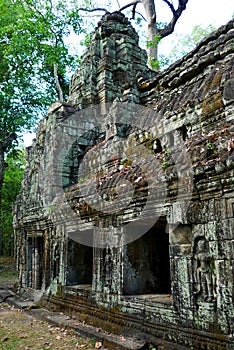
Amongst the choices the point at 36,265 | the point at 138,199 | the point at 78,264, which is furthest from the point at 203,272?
the point at 36,265

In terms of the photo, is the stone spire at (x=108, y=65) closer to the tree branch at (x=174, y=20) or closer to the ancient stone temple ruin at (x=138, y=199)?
the ancient stone temple ruin at (x=138, y=199)

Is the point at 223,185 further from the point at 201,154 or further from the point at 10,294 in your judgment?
the point at 10,294

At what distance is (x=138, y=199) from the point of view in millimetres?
5184

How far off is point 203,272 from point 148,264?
1.95 metres

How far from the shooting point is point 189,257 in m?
4.34

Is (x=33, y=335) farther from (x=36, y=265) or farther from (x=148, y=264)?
(x=36, y=265)

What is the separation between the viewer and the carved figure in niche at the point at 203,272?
404cm

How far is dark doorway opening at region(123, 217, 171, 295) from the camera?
562cm

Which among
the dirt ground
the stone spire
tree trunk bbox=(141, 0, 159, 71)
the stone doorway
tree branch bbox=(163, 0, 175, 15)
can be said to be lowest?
the dirt ground

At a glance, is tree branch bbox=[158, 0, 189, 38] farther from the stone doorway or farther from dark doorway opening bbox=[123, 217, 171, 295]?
dark doorway opening bbox=[123, 217, 171, 295]

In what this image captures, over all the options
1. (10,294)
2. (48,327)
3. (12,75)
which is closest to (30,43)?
(12,75)

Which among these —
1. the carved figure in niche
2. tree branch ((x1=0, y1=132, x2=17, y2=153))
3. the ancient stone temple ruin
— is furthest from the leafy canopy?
the carved figure in niche

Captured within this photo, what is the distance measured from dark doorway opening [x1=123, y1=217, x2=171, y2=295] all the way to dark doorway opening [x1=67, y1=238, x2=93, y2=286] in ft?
7.47

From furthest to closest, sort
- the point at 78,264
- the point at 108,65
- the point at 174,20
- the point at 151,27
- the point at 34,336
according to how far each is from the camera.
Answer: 1. the point at 174,20
2. the point at 151,27
3. the point at 108,65
4. the point at 78,264
5. the point at 34,336
